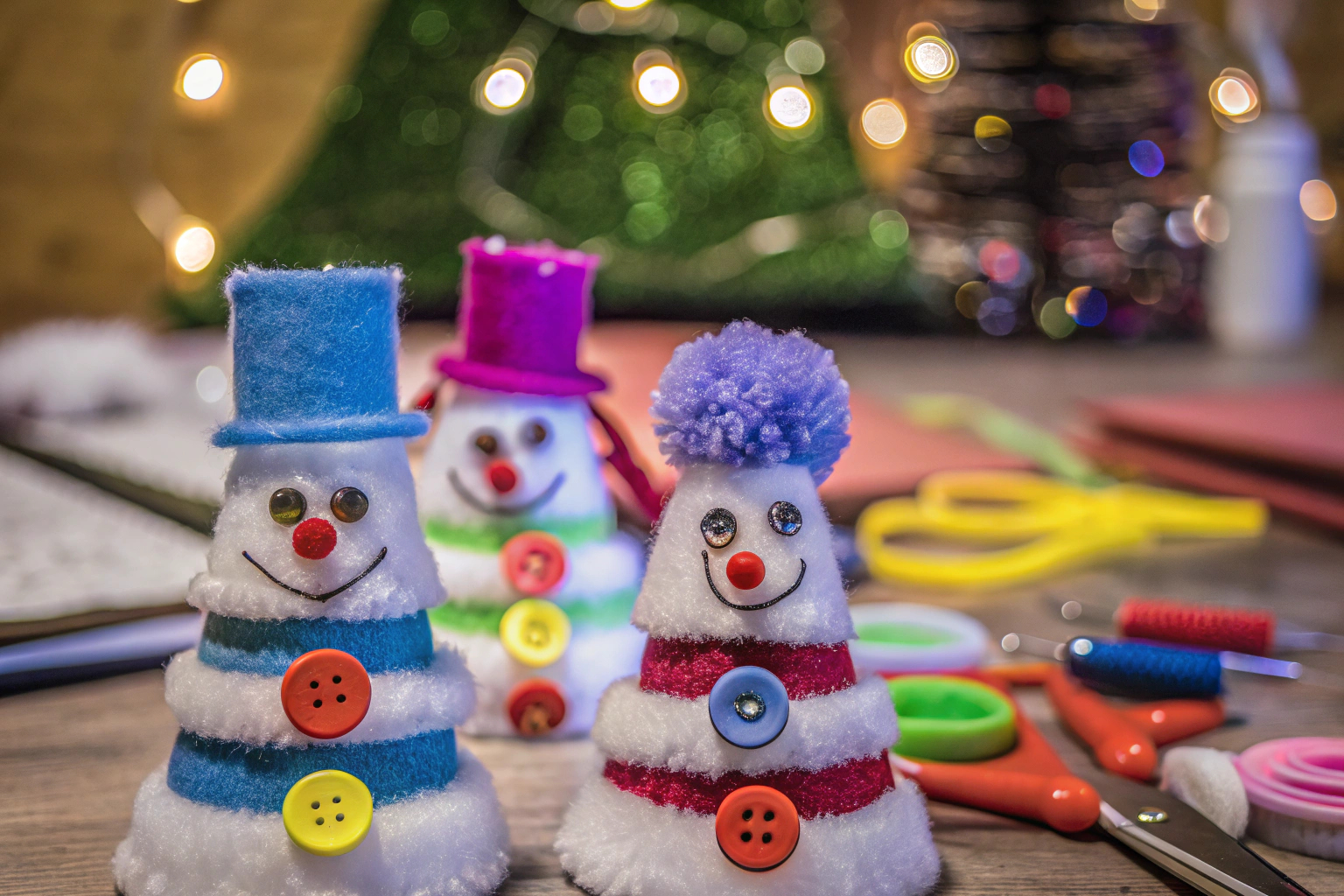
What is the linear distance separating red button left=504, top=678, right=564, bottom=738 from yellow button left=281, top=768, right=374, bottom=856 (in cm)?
19

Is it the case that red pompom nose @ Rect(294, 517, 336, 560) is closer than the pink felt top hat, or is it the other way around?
red pompom nose @ Rect(294, 517, 336, 560)

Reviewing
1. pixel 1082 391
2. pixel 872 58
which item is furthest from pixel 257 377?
pixel 872 58

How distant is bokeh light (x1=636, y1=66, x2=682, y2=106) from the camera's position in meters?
1.67

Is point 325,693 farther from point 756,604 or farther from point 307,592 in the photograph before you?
point 756,604

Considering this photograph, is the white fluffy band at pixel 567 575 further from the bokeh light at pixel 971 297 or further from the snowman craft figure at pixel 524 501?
the bokeh light at pixel 971 297

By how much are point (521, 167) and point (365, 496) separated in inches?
60.6

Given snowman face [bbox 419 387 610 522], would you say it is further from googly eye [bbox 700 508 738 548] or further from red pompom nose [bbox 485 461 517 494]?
googly eye [bbox 700 508 738 548]

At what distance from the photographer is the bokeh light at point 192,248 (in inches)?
53.9

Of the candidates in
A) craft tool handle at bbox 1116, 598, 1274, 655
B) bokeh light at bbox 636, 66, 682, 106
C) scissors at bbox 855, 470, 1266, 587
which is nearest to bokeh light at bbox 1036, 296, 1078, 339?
bokeh light at bbox 636, 66, 682, 106

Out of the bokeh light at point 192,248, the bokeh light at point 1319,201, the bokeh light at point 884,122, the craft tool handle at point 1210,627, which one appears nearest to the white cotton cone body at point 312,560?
the craft tool handle at point 1210,627

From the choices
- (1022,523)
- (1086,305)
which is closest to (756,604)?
(1022,523)

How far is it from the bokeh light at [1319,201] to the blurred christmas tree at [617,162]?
0.74 m

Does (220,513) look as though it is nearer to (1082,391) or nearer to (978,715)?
(978,715)

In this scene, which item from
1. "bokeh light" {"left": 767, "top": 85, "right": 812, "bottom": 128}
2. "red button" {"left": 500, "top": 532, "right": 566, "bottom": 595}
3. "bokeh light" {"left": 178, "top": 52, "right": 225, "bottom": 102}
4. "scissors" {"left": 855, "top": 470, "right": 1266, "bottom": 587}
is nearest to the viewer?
"red button" {"left": 500, "top": 532, "right": 566, "bottom": 595}
